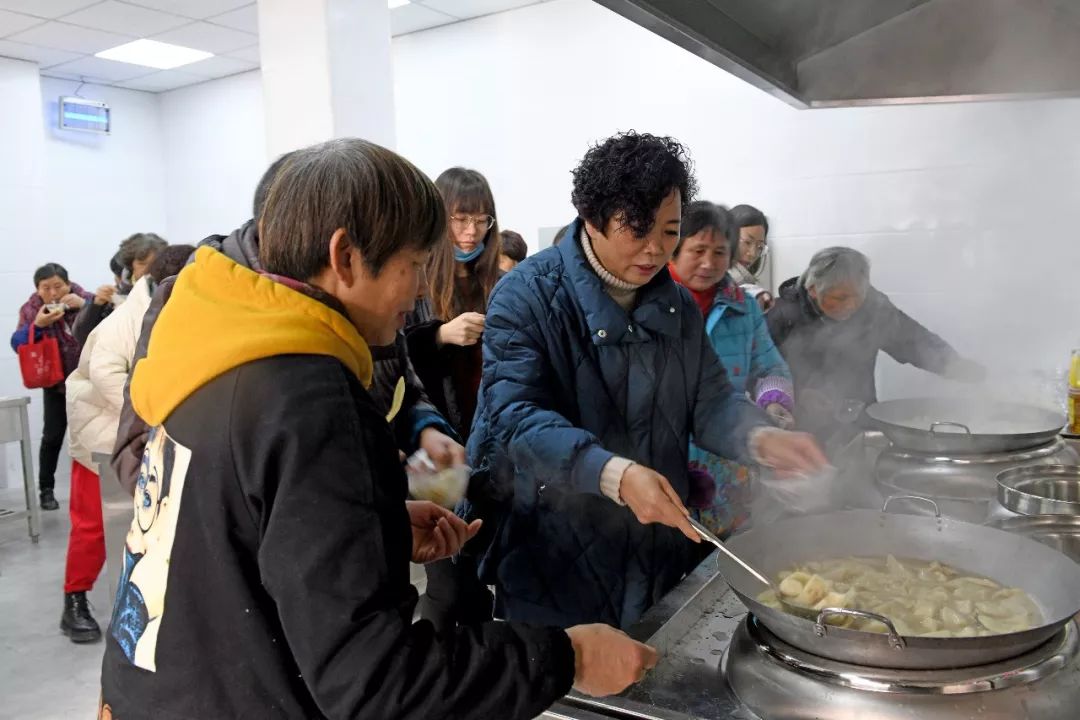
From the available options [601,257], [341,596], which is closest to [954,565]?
[601,257]

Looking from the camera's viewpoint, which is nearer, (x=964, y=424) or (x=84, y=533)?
(x=964, y=424)

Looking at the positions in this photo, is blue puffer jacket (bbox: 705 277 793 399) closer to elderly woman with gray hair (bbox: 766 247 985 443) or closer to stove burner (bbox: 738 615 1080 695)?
elderly woman with gray hair (bbox: 766 247 985 443)

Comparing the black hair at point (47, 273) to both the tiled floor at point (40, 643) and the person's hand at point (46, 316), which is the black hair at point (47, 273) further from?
the tiled floor at point (40, 643)

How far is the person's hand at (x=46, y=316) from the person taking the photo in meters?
5.29

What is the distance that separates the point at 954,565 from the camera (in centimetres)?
135

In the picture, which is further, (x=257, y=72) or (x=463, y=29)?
(x=257, y=72)

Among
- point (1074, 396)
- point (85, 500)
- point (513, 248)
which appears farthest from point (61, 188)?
point (1074, 396)

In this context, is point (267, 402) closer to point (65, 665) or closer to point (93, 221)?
point (65, 665)

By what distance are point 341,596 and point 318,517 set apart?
8cm

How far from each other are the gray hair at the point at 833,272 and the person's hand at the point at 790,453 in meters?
1.56

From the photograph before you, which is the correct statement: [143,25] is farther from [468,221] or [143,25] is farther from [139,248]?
[468,221]

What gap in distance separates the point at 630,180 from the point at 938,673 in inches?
41.0

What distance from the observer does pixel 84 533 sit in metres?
3.50

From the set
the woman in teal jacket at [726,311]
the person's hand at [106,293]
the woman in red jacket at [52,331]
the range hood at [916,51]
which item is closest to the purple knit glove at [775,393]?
the woman in teal jacket at [726,311]
